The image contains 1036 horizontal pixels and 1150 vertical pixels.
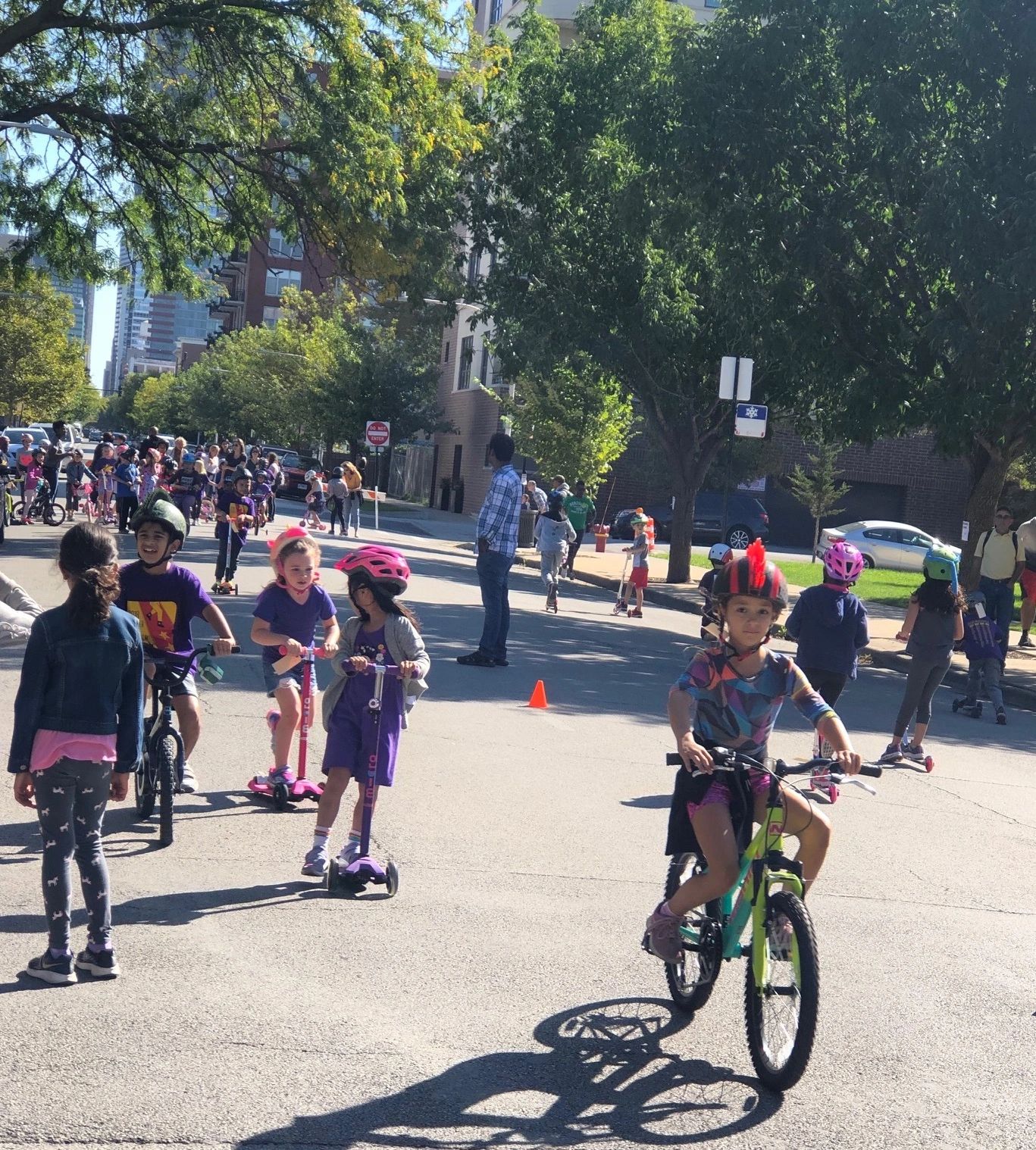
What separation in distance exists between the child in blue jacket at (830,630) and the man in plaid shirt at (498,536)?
17.2 feet

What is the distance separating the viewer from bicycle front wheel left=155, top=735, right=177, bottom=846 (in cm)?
716

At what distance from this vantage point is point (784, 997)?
4.72 metres

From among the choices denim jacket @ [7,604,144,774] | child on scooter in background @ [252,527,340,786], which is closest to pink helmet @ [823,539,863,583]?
child on scooter in background @ [252,527,340,786]

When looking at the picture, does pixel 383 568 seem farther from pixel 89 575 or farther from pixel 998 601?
pixel 998 601

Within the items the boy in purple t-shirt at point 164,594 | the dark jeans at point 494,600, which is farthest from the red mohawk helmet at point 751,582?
the dark jeans at point 494,600

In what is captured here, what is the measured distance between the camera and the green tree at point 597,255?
94.2ft

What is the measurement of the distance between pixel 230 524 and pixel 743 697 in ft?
46.8

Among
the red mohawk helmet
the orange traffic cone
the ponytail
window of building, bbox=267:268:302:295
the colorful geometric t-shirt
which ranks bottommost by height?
the orange traffic cone

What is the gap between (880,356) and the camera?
20.9 meters

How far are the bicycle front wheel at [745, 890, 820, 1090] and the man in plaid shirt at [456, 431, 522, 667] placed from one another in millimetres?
9798

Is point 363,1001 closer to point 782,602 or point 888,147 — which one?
point 782,602

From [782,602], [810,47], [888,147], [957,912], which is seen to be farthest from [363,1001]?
[810,47]

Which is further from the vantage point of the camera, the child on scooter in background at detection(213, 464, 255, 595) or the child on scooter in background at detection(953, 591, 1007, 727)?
the child on scooter in background at detection(213, 464, 255, 595)

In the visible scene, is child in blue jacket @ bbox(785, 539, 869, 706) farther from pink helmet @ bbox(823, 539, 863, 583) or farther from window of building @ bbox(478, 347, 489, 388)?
window of building @ bbox(478, 347, 489, 388)
